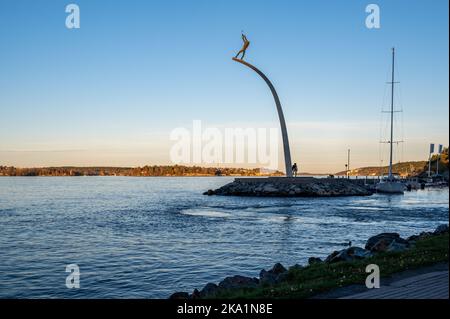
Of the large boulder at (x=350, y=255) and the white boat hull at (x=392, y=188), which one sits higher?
the large boulder at (x=350, y=255)

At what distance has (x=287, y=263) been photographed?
55.8ft

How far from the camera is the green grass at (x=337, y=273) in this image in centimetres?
956

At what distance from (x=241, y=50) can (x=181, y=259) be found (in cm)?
4513

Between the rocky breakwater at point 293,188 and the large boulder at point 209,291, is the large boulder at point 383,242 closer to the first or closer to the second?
the large boulder at point 209,291

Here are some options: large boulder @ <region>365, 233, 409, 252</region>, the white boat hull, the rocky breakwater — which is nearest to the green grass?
large boulder @ <region>365, 233, 409, 252</region>

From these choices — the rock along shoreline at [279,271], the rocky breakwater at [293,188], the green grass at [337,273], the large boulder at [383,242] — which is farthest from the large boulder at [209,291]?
the rocky breakwater at [293,188]

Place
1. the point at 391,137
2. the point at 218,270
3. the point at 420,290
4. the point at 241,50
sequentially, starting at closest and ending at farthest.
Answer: the point at 420,290
the point at 218,270
the point at 241,50
the point at 391,137

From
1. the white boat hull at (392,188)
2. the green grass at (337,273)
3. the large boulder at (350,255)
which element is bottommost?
the white boat hull at (392,188)

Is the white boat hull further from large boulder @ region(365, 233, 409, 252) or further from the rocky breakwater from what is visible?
large boulder @ region(365, 233, 409, 252)

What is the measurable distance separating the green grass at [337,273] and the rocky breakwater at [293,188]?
157 feet

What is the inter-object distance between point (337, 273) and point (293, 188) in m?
51.5
